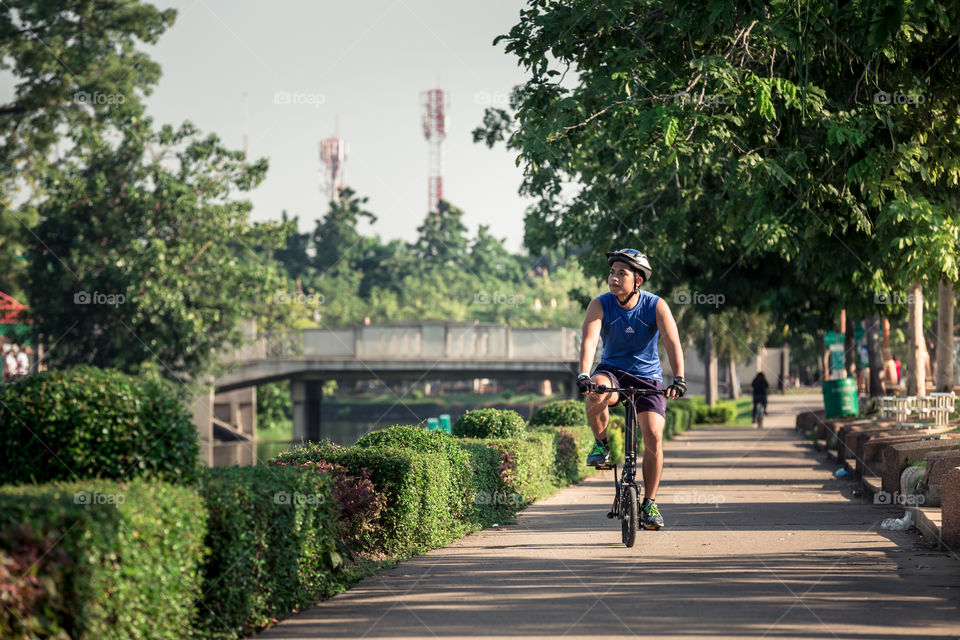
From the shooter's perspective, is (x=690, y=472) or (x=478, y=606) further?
(x=690, y=472)

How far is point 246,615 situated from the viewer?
6414mm

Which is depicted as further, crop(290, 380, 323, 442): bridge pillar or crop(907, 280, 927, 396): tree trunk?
crop(290, 380, 323, 442): bridge pillar

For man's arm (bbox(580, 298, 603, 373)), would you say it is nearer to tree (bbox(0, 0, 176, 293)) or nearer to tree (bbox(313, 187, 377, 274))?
tree (bbox(0, 0, 176, 293))

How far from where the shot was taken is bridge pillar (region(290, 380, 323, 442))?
7075 centimetres

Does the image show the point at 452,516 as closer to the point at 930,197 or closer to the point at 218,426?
the point at 930,197

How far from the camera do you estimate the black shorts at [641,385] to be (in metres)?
9.24

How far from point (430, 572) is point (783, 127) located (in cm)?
849

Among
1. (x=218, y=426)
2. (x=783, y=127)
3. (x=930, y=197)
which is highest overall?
(x=783, y=127)

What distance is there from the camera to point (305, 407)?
71.4 m

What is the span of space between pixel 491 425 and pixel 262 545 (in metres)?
9.48

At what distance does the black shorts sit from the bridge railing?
158 feet

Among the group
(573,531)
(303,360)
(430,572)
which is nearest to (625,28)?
(573,531)

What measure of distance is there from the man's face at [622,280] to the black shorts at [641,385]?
603 mm

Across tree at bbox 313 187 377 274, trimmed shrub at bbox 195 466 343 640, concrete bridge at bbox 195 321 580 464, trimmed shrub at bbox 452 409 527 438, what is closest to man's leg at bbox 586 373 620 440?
trimmed shrub at bbox 195 466 343 640
